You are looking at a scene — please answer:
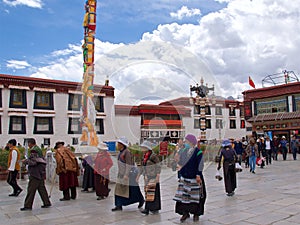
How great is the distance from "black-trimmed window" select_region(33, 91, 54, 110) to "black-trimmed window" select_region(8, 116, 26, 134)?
162 cm

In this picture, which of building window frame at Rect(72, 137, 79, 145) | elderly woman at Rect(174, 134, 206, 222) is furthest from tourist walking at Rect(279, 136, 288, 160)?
building window frame at Rect(72, 137, 79, 145)

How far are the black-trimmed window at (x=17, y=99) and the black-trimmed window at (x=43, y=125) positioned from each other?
163 cm

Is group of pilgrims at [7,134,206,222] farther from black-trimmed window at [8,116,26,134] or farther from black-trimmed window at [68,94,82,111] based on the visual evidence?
black-trimmed window at [68,94,82,111]

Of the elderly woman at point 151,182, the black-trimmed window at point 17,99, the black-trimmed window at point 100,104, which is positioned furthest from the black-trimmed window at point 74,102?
the elderly woman at point 151,182

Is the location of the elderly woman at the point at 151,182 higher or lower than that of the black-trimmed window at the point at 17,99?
lower

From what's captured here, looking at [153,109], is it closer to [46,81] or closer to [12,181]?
[46,81]

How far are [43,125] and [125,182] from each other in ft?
74.2

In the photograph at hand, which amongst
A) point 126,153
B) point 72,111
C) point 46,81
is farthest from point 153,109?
point 126,153

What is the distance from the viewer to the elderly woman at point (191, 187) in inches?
216

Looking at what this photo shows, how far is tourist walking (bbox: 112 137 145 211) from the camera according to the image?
6.38 meters

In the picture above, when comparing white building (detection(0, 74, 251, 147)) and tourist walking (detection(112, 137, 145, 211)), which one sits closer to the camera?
tourist walking (detection(112, 137, 145, 211))

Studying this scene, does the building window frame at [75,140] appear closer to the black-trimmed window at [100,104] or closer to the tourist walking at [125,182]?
the black-trimmed window at [100,104]

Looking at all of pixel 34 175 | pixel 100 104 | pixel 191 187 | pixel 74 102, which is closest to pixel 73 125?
pixel 74 102

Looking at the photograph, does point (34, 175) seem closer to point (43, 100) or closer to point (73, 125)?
point (43, 100)
